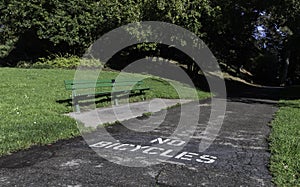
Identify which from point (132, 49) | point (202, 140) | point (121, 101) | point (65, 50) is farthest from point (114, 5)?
point (202, 140)

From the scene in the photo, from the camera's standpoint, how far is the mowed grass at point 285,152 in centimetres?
448

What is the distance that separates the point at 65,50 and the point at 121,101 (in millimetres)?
14849

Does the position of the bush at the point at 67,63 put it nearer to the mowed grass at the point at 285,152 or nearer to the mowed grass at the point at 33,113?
the mowed grass at the point at 33,113

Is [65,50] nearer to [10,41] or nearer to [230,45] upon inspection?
[10,41]

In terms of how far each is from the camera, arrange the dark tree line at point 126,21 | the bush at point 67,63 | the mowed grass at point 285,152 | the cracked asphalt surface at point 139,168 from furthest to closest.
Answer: the bush at point 67,63, the dark tree line at point 126,21, the mowed grass at point 285,152, the cracked asphalt surface at point 139,168

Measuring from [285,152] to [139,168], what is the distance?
2.49 metres

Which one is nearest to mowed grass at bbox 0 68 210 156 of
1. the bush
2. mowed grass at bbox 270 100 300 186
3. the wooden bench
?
the wooden bench

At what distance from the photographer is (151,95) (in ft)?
45.6

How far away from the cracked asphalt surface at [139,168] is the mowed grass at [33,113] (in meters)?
0.37

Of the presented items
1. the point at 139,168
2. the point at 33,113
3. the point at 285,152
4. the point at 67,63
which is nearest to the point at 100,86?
the point at 33,113

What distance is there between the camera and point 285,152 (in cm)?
570

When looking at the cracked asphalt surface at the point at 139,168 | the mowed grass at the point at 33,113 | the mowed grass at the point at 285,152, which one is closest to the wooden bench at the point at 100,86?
the mowed grass at the point at 33,113

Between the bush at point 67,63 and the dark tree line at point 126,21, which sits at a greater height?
the dark tree line at point 126,21

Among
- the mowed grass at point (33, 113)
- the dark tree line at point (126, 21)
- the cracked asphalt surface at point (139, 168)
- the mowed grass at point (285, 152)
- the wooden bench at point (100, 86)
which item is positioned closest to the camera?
the cracked asphalt surface at point (139, 168)
